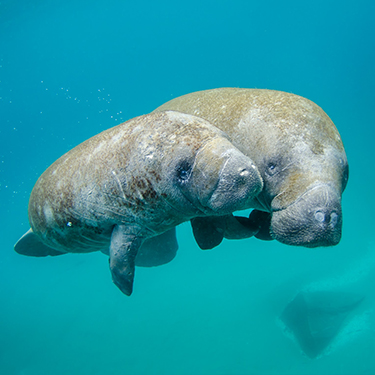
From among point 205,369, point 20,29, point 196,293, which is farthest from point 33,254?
point 20,29

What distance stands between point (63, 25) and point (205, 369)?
35883 mm

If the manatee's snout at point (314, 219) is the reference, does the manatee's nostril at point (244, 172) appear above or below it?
above

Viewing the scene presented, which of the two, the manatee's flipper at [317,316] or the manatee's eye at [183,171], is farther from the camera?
the manatee's flipper at [317,316]

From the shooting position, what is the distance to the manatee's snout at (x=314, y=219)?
2.25 m

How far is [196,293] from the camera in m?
15.2

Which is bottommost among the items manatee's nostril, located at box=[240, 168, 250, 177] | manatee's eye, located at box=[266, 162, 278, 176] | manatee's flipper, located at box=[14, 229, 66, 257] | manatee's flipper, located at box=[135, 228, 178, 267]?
manatee's nostril, located at box=[240, 168, 250, 177]

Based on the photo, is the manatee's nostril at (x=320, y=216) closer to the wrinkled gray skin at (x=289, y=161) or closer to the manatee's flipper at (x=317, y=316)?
the wrinkled gray skin at (x=289, y=161)

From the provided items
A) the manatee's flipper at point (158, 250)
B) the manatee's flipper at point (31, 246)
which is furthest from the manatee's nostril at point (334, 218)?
the manatee's flipper at point (31, 246)

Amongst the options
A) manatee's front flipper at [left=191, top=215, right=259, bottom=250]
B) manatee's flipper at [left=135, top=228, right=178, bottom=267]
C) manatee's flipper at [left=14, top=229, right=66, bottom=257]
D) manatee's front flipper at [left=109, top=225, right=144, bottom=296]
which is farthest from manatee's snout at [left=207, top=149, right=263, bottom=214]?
manatee's flipper at [left=14, top=229, right=66, bottom=257]

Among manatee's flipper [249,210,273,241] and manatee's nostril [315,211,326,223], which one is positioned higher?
manatee's flipper [249,210,273,241]

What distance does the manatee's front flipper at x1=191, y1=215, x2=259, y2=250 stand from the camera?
3.29 meters

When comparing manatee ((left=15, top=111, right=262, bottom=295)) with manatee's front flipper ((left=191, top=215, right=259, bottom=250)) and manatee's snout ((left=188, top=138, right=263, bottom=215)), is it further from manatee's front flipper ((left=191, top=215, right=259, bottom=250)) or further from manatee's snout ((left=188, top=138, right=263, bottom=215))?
manatee's front flipper ((left=191, top=215, right=259, bottom=250))

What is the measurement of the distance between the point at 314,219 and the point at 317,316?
12490mm

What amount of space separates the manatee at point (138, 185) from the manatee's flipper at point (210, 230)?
13.7 inches
